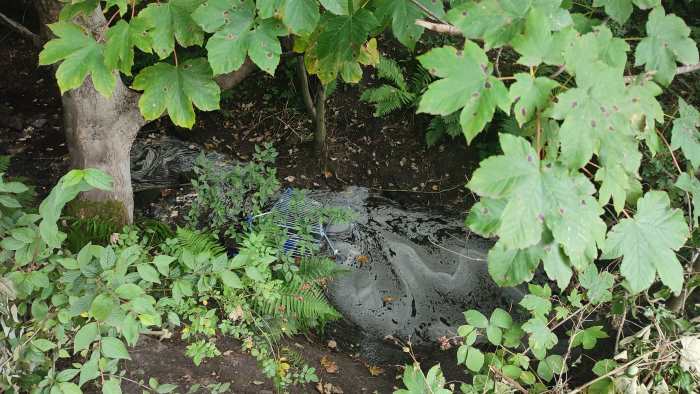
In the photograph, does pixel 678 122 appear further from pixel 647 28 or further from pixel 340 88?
pixel 340 88

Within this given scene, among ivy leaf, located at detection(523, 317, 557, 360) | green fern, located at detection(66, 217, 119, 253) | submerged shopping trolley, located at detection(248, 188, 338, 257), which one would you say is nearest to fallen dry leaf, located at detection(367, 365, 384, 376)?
submerged shopping trolley, located at detection(248, 188, 338, 257)

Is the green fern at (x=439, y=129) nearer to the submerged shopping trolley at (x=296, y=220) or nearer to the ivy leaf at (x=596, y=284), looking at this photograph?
the submerged shopping trolley at (x=296, y=220)

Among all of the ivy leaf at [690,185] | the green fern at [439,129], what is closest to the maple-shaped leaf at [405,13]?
the ivy leaf at [690,185]

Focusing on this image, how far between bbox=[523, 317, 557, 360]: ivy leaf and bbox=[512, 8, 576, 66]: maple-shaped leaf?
3.49ft

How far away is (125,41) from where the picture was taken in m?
1.42

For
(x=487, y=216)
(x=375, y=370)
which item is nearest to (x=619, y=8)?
(x=487, y=216)

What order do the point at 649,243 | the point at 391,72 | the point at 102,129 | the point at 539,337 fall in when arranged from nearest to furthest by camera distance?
the point at 649,243, the point at 539,337, the point at 102,129, the point at 391,72

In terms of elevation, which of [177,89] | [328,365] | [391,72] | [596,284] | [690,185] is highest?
[177,89]

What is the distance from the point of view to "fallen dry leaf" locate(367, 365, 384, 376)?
300 cm

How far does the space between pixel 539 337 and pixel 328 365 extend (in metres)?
1.43

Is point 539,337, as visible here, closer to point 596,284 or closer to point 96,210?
point 596,284

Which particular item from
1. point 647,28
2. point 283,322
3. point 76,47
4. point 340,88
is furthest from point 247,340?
point 340,88

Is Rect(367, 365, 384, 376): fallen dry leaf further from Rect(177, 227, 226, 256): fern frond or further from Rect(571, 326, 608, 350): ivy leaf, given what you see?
Rect(571, 326, 608, 350): ivy leaf

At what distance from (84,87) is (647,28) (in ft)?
8.48
